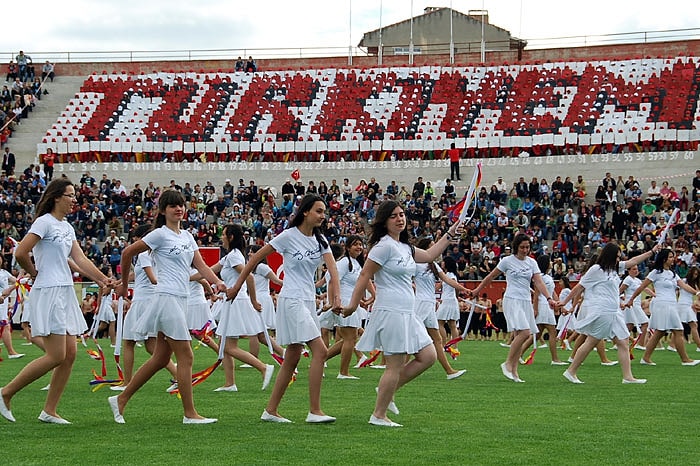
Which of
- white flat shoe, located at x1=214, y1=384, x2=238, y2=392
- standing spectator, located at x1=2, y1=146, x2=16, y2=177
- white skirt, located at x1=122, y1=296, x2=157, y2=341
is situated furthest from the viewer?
standing spectator, located at x1=2, y1=146, x2=16, y2=177

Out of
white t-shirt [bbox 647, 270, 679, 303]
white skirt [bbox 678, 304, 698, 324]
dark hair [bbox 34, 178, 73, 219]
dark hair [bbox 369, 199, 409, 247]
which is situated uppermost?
dark hair [bbox 34, 178, 73, 219]

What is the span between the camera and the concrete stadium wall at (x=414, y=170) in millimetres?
36688

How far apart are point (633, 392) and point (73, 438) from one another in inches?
275

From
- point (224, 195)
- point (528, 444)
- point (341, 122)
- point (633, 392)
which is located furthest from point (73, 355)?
point (341, 122)

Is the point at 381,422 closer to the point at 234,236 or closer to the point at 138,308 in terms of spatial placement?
the point at 138,308

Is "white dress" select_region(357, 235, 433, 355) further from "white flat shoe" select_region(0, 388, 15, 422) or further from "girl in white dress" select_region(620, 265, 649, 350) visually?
"girl in white dress" select_region(620, 265, 649, 350)

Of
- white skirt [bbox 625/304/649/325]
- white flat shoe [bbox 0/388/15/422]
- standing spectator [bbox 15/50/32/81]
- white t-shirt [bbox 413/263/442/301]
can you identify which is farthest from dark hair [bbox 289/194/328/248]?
standing spectator [bbox 15/50/32/81]

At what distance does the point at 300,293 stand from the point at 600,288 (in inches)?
232

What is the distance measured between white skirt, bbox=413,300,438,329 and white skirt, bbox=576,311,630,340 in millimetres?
2616

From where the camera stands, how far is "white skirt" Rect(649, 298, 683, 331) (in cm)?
1753

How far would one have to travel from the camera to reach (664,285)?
17891 mm

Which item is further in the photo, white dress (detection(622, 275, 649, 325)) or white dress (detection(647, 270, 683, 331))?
white dress (detection(622, 275, 649, 325))

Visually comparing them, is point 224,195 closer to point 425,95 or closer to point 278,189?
point 278,189

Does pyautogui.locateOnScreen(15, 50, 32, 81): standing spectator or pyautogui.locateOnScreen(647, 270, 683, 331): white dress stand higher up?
pyautogui.locateOnScreen(15, 50, 32, 81): standing spectator
